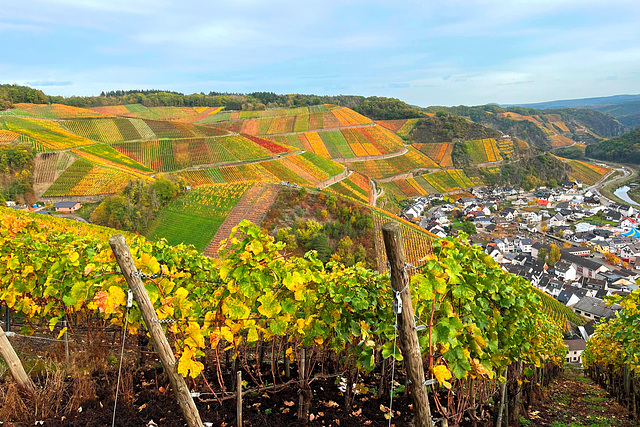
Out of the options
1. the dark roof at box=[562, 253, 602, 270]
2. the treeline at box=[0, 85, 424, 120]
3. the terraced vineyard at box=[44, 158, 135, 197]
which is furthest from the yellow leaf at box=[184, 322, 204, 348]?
the treeline at box=[0, 85, 424, 120]

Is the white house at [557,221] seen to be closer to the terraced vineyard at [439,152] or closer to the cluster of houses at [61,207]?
the terraced vineyard at [439,152]

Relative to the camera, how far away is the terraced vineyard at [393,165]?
293 feet

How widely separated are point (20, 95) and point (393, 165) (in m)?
88.1

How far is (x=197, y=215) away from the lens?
127 ft

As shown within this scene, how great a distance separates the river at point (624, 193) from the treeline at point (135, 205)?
94141 mm

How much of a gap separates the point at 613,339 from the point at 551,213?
76917 millimetres

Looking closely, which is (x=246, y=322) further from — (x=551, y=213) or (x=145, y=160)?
(x=551, y=213)

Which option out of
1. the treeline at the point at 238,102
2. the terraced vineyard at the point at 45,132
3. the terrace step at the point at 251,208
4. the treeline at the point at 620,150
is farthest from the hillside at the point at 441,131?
the terraced vineyard at the point at 45,132

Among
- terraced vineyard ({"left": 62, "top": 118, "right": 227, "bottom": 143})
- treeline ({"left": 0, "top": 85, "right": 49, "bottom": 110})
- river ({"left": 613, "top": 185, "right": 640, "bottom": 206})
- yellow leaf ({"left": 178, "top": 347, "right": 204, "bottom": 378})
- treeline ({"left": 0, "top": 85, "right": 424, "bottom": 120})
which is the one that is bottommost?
river ({"left": 613, "top": 185, "right": 640, "bottom": 206})

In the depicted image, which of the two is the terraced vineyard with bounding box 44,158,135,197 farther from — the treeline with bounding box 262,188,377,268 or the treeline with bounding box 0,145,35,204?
the treeline with bounding box 262,188,377,268

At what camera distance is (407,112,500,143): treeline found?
118375 millimetres

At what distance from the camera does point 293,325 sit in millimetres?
5426

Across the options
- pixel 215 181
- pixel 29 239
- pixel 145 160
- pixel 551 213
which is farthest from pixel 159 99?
pixel 29 239

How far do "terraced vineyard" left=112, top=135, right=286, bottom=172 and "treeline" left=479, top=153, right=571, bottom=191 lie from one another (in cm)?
6491
